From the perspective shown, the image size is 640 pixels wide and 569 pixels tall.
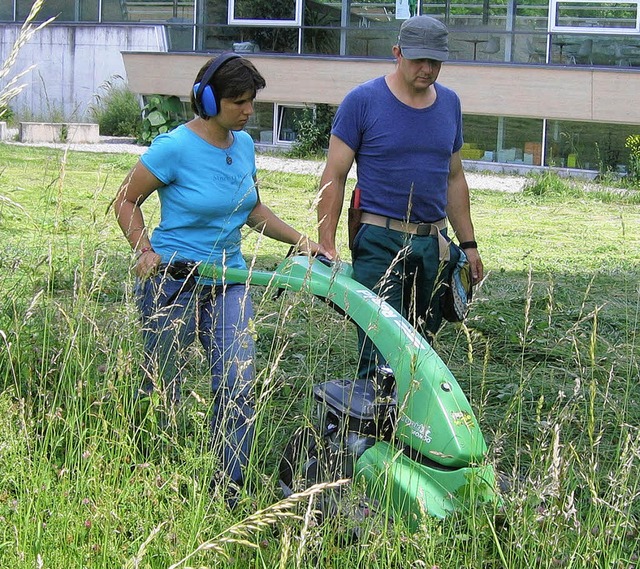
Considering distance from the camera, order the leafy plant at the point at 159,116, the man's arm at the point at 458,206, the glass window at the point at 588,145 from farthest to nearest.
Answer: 1. the leafy plant at the point at 159,116
2. the glass window at the point at 588,145
3. the man's arm at the point at 458,206

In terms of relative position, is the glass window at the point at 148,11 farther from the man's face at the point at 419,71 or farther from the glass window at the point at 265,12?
the man's face at the point at 419,71

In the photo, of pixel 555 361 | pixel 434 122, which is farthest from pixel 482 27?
pixel 434 122

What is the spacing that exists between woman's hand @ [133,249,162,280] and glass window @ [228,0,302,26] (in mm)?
19721

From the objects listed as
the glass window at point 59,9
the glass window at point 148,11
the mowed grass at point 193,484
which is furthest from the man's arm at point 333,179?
the glass window at point 59,9

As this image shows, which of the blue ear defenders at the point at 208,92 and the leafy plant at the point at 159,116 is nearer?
the blue ear defenders at the point at 208,92

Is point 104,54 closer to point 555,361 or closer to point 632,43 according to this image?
point 632,43

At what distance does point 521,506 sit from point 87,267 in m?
1.50

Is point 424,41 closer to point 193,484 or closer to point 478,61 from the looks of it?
point 193,484

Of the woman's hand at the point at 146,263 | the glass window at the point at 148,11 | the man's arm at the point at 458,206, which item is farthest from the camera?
the glass window at the point at 148,11

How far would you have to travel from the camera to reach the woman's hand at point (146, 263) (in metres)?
3.92

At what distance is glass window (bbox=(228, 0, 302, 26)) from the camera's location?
23.1 metres

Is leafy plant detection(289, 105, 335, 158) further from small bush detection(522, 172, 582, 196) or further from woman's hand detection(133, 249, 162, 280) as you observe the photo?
woman's hand detection(133, 249, 162, 280)

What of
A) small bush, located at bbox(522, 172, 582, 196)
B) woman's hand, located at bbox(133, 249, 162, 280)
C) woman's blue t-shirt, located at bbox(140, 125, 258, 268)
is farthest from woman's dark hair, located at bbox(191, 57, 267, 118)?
small bush, located at bbox(522, 172, 582, 196)

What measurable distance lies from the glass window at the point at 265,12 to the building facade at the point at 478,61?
23 millimetres
